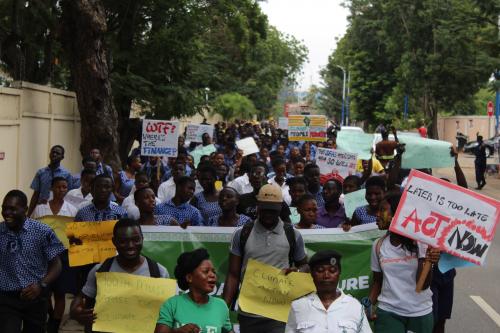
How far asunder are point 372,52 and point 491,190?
36.0 metres

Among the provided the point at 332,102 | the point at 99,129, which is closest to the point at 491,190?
the point at 99,129

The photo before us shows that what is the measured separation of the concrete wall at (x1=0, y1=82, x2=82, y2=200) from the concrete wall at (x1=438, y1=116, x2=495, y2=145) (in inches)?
1692

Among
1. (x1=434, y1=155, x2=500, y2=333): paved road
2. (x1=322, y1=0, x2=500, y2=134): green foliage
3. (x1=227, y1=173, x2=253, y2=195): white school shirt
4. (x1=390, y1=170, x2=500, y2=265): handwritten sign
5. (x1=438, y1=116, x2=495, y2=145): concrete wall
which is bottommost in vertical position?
(x1=434, y1=155, x2=500, y2=333): paved road

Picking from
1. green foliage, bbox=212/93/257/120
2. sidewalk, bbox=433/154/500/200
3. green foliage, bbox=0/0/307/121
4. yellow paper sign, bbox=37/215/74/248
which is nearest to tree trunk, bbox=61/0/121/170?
green foliage, bbox=0/0/307/121

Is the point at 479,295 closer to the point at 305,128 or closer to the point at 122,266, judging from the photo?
the point at 122,266

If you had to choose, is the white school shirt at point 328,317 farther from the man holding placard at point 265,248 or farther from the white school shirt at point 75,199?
the white school shirt at point 75,199

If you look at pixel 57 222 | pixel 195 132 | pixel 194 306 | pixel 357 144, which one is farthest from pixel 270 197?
pixel 195 132

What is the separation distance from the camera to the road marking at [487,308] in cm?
862

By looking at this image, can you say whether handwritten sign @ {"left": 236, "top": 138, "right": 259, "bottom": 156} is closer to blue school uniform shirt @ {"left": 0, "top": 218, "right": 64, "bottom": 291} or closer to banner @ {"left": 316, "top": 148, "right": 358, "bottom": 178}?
banner @ {"left": 316, "top": 148, "right": 358, "bottom": 178}

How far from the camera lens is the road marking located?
28.3 feet

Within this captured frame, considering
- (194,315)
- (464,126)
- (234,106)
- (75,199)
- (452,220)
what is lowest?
(194,315)

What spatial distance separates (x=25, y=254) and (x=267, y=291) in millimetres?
1811

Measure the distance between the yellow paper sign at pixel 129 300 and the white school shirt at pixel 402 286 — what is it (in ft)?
4.74

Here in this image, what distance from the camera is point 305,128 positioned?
18875 millimetres
